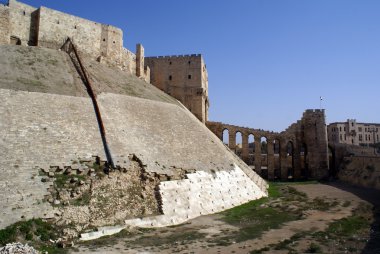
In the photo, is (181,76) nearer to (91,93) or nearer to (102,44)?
(102,44)

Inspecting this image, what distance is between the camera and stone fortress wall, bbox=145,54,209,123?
4869 cm

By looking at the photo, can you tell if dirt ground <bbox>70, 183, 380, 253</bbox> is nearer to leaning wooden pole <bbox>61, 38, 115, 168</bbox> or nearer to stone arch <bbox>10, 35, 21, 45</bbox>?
leaning wooden pole <bbox>61, 38, 115, 168</bbox>

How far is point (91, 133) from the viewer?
22781mm

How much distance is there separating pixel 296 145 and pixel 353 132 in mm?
54935

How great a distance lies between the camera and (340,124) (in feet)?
321

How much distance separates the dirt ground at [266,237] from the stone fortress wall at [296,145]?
2402 centimetres

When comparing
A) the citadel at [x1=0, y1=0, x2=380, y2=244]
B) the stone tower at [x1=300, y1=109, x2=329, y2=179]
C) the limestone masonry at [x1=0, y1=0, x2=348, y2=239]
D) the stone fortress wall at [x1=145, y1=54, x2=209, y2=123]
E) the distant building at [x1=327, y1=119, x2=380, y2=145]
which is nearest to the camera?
the limestone masonry at [x1=0, y1=0, x2=348, y2=239]

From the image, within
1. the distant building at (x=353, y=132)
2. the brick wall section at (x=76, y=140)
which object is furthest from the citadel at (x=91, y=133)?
the distant building at (x=353, y=132)

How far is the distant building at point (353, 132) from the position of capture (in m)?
96.2

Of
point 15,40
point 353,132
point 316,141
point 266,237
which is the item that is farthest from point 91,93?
point 353,132

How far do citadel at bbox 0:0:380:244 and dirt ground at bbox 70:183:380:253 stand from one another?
5.12ft

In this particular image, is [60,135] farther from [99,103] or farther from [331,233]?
[331,233]

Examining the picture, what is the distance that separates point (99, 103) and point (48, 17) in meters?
13.9

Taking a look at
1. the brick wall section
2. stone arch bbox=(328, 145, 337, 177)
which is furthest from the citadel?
stone arch bbox=(328, 145, 337, 177)
